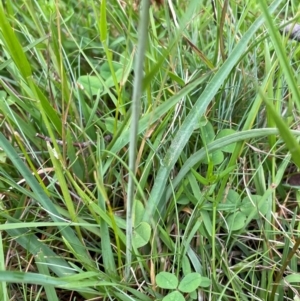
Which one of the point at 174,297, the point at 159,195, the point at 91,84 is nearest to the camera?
the point at 174,297

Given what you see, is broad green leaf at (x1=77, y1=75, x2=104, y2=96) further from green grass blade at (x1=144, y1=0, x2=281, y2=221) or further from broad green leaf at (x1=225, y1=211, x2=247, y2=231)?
broad green leaf at (x1=225, y1=211, x2=247, y2=231)

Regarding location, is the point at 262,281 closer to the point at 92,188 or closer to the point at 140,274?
the point at 140,274

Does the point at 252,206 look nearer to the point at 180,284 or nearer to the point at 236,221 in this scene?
the point at 236,221

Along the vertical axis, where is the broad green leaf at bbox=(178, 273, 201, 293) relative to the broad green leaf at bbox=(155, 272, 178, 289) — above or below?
below

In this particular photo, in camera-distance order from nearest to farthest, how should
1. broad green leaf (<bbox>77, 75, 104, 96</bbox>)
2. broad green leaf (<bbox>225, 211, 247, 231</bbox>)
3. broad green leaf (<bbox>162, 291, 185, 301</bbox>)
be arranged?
broad green leaf (<bbox>162, 291, 185, 301</bbox>)
broad green leaf (<bbox>225, 211, 247, 231</bbox>)
broad green leaf (<bbox>77, 75, 104, 96</bbox>)

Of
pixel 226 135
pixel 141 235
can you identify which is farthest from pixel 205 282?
pixel 226 135

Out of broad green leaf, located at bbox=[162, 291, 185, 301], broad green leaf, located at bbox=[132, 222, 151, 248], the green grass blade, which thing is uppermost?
the green grass blade

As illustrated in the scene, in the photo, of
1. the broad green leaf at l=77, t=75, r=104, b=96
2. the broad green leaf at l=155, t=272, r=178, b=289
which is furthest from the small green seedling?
the broad green leaf at l=77, t=75, r=104, b=96

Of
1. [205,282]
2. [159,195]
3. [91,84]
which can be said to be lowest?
[205,282]

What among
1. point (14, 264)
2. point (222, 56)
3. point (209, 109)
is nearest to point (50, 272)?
point (14, 264)

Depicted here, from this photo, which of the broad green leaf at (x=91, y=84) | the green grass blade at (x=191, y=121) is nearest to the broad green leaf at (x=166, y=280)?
the green grass blade at (x=191, y=121)

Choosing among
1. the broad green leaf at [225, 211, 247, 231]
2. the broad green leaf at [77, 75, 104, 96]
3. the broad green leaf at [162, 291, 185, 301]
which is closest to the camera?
the broad green leaf at [162, 291, 185, 301]
